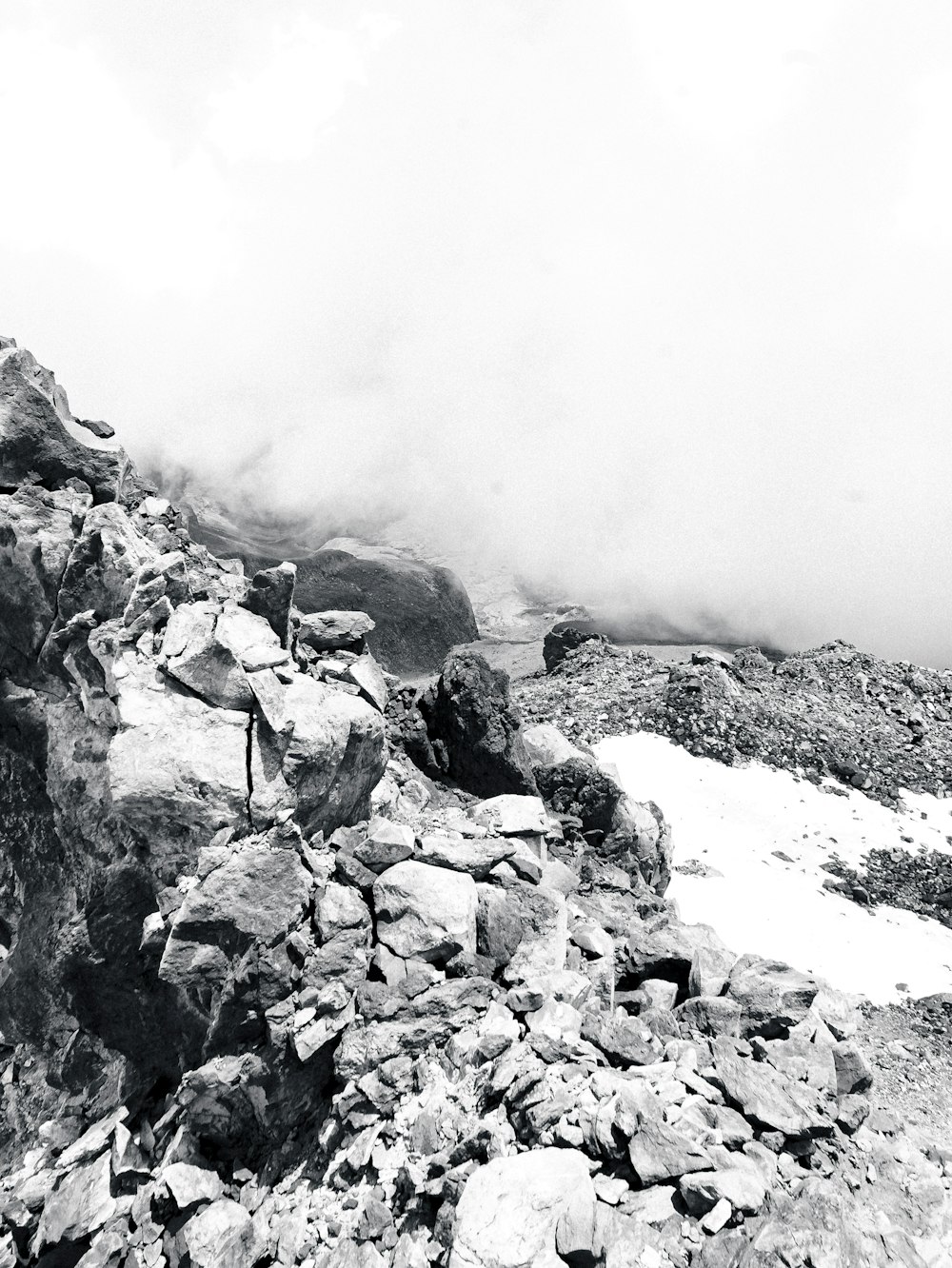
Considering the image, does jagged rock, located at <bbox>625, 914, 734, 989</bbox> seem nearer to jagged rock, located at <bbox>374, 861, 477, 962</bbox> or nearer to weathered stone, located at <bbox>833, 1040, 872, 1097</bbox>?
weathered stone, located at <bbox>833, 1040, 872, 1097</bbox>

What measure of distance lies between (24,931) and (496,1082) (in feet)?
26.7

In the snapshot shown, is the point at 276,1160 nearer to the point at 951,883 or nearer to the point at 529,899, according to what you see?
the point at 529,899

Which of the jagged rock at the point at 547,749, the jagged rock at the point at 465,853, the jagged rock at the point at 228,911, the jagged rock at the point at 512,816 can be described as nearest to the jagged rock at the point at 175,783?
the jagged rock at the point at 228,911

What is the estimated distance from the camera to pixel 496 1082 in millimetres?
6594

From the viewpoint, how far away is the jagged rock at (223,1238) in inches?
248

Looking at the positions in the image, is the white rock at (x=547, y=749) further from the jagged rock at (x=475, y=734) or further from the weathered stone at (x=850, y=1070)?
the weathered stone at (x=850, y=1070)

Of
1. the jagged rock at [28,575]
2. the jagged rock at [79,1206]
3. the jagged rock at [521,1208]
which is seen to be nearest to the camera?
the jagged rock at [521,1208]

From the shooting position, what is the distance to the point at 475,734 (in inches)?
526

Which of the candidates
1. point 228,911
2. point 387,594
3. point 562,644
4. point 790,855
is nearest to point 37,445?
point 228,911

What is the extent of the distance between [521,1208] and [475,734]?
8.36 metres

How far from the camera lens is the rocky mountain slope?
5648 mm

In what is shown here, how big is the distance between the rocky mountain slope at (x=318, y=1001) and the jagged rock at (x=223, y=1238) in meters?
0.03

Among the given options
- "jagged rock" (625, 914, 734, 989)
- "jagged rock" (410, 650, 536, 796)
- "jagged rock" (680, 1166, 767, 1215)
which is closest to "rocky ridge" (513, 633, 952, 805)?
"jagged rock" (410, 650, 536, 796)

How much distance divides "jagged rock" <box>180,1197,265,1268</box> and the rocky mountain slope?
0.03 metres
